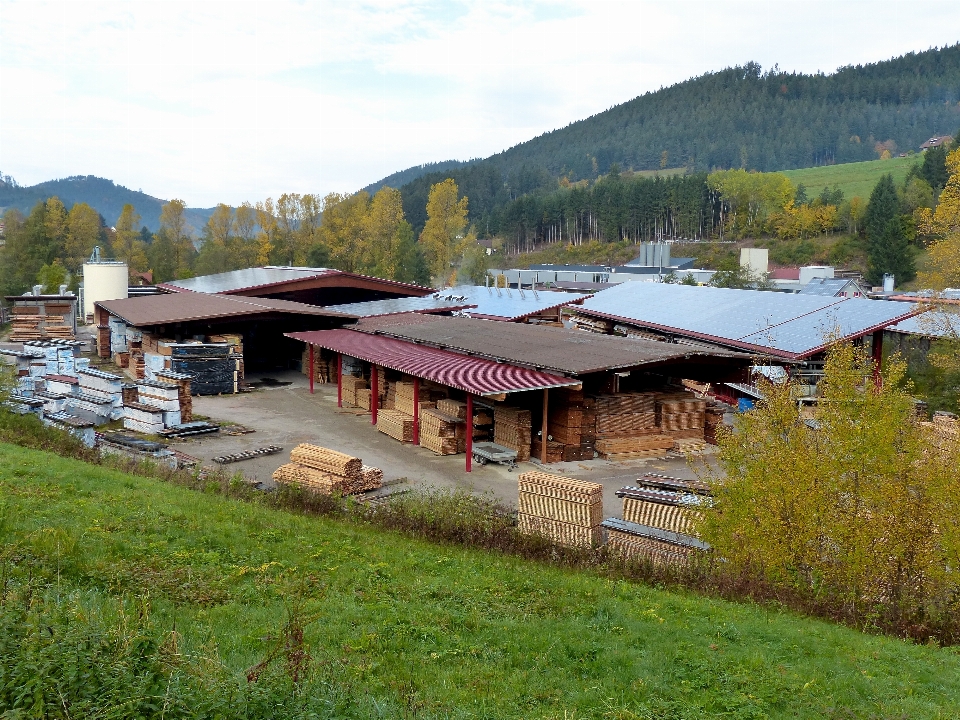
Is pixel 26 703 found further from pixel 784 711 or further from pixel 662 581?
pixel 662 581

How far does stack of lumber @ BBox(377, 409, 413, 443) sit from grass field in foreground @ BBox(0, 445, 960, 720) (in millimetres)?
11746

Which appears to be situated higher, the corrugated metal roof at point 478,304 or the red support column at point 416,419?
the corrugated metal roof at point 478,304

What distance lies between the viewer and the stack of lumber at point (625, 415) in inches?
904

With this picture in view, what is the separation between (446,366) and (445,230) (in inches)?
2494

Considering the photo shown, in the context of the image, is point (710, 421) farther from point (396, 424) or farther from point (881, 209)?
point (881, 209)

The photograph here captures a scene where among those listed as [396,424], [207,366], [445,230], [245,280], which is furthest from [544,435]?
[445,230]

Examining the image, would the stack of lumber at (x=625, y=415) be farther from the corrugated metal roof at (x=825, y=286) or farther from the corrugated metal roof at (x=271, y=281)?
the corrugated metal roof at (x=825, y=286)

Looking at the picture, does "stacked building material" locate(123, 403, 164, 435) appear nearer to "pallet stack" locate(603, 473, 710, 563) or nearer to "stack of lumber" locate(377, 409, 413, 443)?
"stack of lumber" locate(377, 409, 413, 443)

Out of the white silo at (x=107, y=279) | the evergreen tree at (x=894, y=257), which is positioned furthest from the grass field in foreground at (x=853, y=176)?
the white silo at (x=107, y=279)

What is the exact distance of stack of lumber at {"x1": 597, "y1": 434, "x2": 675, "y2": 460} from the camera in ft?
74.6

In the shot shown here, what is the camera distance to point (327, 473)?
59.7ft

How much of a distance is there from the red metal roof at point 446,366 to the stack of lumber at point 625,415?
7.55 feet

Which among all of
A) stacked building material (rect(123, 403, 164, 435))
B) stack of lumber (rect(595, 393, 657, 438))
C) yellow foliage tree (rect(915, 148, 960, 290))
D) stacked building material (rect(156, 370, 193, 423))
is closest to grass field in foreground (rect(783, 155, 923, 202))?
yellow foliage tree (rect(915, 148, 960, 290))

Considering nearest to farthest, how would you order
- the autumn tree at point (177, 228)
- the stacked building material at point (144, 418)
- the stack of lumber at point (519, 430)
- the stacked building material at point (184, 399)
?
the stack of lumber at point (519, 430) → the stacked building material at point (144, 418) → the stacked building material at point (184, 399) → the autumn tree at point (177, 228)
